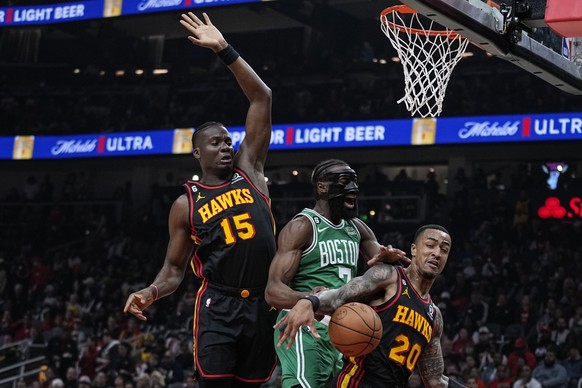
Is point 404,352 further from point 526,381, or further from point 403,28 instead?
point 526,381

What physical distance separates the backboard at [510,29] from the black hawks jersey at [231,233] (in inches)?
58.4

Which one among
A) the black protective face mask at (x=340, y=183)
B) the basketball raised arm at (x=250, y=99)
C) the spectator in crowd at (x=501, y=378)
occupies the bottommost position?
the spectator in crowd at (x=501, y=378)

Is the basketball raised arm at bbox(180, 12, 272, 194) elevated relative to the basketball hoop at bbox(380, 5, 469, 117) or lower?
lower

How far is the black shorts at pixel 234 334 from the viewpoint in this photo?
5684 mm

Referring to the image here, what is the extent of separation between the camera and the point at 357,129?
57.3 feet

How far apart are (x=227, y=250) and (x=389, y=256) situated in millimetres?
1019

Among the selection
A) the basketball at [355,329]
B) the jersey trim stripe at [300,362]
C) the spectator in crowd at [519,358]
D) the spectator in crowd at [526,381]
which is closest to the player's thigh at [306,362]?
the jersey trim stripe at [300,362]

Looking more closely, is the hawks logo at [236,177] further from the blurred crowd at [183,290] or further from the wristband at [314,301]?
the blurred crowd at [183,290]

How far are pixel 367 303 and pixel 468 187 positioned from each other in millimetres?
14146

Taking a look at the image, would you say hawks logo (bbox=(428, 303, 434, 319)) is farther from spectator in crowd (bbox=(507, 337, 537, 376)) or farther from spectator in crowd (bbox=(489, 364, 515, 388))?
spectator in crowd (bbox=(507, 337, 537, 376))

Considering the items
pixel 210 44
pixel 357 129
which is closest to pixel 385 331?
pixel 210 44

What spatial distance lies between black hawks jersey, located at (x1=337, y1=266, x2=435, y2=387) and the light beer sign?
12.8 meters

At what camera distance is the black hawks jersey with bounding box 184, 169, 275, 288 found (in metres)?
5.78

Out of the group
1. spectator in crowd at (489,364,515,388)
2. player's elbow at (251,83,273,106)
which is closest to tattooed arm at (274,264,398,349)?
player's elbow at (251,83,273,106)
